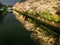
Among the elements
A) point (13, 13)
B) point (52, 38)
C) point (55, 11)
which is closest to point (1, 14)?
point (13, 13)

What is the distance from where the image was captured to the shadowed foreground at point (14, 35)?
29.6 metres

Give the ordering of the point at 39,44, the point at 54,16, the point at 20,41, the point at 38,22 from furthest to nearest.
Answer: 1. the point at 38,22
2. the point at 54,16
3. the point at 20,41
4. the point at 39,44

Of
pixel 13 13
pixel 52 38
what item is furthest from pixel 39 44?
pixel 13 13

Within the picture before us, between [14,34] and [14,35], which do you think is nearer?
[14,35]

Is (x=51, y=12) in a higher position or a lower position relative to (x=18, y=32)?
higher

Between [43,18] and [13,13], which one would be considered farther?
[13,13]

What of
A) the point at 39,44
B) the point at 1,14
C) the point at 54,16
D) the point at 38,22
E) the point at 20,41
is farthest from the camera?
the point at 1,14

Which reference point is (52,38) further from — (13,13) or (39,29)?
(13,13)

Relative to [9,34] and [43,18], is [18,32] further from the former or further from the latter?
[43,18]

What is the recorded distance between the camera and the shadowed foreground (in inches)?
1164

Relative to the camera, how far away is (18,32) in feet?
113

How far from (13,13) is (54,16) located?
20.7 m

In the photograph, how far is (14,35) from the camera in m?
33.1

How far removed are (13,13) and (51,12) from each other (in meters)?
19.3
